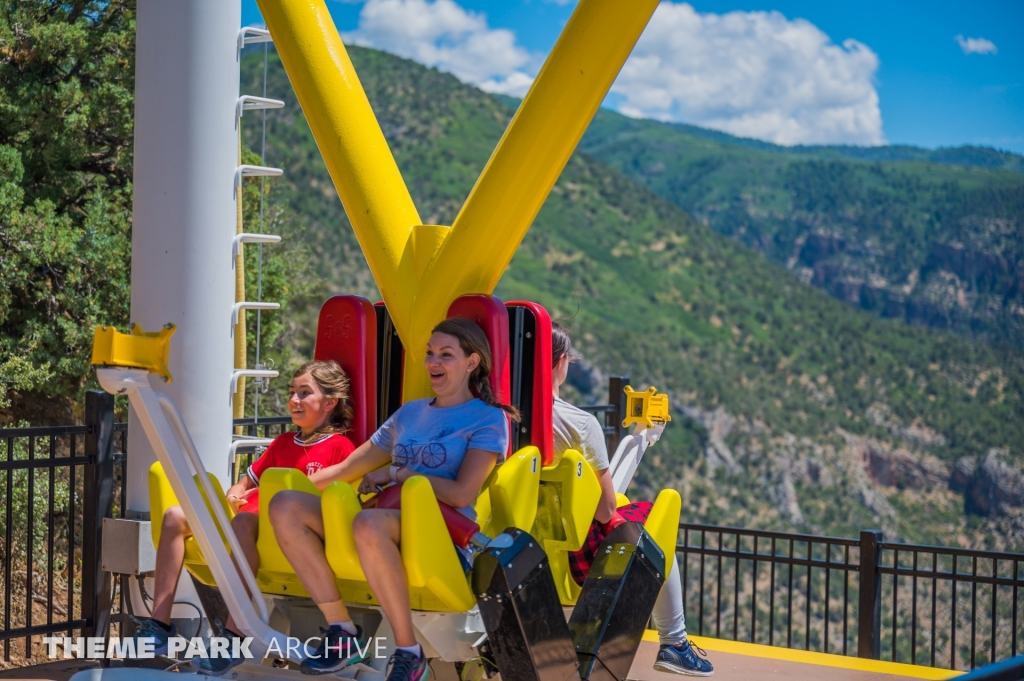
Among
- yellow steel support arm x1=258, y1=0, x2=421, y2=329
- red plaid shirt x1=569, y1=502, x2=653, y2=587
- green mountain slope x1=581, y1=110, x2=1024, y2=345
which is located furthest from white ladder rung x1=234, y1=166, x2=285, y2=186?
green mountain slope x1=581, y1=110, x2=1024, y2=345

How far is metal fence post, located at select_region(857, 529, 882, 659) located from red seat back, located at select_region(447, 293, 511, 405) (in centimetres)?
268

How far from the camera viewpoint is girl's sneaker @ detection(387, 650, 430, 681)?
2891mm

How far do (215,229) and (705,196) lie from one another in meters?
72.4

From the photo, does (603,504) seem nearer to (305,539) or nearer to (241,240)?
(305,539)

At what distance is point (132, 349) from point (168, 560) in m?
0.77

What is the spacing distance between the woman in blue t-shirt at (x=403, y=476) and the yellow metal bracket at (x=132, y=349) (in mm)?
527

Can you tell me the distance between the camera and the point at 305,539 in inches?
117

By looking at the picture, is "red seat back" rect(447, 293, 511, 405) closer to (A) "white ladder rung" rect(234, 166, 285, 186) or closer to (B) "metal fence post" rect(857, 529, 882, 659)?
(A) "white ladder rung" rect(234, 166, 285, 186)

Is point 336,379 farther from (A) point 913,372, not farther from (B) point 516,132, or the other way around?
(A) point 913,372

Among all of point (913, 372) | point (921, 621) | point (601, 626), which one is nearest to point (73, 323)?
point (601, 626)

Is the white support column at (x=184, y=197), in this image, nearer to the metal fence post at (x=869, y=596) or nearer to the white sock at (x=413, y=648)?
the white sock at (x=413, y=648)

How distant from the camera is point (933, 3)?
251ft

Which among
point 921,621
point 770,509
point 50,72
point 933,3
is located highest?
point 933,3

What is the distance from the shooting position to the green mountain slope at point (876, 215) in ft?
188
